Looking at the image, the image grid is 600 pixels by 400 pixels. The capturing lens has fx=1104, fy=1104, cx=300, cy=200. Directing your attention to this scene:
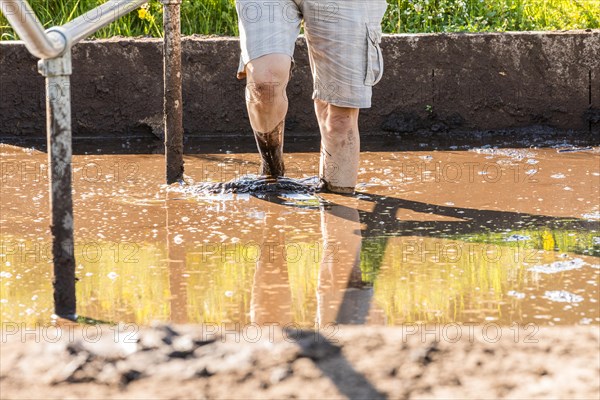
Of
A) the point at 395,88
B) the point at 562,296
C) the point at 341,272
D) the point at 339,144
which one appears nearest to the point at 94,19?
the point at 341,272

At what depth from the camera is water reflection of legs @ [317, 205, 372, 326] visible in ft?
10.7

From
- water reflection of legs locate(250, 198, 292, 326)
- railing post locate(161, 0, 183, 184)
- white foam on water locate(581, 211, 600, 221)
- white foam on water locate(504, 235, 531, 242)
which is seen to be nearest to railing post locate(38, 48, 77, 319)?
water reflection of legs locate(250, 198, 292, 326)

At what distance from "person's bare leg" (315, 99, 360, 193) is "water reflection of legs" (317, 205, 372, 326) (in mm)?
252

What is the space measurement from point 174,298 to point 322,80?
1.66 meters

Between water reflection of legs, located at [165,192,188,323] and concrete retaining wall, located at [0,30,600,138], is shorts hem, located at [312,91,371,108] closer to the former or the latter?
water reflection of legs, located at [165,192,188,323]

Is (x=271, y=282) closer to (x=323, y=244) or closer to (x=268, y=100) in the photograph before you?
(x=323, y=244)

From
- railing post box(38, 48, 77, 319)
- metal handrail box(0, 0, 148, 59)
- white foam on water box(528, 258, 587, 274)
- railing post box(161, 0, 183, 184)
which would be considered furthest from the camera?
railing post box(161, 0, 183, 184)

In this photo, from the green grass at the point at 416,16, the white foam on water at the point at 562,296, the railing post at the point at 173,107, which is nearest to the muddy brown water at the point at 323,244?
the white foam on water at the point at 562,296

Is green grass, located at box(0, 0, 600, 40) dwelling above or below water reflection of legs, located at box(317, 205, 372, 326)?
above

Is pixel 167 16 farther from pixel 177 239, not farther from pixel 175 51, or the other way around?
pixel 177 239

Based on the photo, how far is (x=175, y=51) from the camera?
16.6ft

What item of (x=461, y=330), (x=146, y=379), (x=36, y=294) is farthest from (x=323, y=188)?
(x=146, y=379)

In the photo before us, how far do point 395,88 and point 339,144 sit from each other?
5.98 feet

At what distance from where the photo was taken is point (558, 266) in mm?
3688
